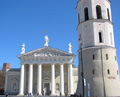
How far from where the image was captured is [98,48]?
94.5 feet

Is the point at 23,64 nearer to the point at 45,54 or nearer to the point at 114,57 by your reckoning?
the point at 45,54

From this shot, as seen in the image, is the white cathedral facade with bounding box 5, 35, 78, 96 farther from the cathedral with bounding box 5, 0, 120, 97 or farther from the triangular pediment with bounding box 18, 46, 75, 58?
the cathedral with bounding box 5, 0, 120, 97

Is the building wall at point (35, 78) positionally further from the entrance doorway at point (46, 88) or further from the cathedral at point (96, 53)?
the cathedral at point (96, 53)

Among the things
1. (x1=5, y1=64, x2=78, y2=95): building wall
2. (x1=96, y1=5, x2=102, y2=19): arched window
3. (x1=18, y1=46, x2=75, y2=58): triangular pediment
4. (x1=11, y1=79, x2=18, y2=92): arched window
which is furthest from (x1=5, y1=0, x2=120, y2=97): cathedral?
(x1=11, y1=79, x2=18, y2=92): arched window

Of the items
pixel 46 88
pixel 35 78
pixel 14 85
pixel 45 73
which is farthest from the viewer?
pixel 14 85

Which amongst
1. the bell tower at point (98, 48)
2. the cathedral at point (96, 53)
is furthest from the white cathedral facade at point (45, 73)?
the bell tower at point (98, 48)

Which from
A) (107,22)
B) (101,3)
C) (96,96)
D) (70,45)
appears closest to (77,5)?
(101,3)

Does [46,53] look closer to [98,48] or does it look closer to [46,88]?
[46,88]

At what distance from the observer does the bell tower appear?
88.6 feet

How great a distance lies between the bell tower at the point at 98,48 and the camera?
27000 millimetres

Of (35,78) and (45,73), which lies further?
(45,73)

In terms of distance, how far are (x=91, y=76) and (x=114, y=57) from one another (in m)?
5.28

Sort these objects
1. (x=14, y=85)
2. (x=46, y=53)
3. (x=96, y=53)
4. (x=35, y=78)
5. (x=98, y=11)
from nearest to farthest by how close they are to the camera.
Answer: (x=96, y=53), (x=98, y=11), (x=46, y=53), (x=35, y=78), (x=14, y=85)

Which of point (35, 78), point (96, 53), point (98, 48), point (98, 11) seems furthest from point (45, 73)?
point (98, 11)
